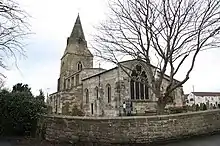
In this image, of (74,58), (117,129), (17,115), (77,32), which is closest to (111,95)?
(17,115)

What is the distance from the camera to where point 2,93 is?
13945 mm

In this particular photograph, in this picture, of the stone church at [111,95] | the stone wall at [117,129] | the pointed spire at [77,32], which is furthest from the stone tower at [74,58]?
the stone wall at [117,129]

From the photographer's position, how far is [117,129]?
35.0 ft

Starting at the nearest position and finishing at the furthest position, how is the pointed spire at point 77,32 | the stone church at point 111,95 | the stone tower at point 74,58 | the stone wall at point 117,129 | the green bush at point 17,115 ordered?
the stone wall at point 117,129, the green bush at point 17,115, the stone church at point 111,95, the stone tower at point 74,58, the pointed spire at point 77,32

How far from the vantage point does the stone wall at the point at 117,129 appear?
10.6 m

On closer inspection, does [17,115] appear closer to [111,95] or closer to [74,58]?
[111,95]

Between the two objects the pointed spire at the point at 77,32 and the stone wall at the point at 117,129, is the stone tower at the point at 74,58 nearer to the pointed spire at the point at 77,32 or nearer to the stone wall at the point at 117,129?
the pointed spire at the point at 77,32

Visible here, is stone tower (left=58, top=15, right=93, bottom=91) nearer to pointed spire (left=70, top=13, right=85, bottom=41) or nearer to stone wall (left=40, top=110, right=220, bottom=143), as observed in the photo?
pointed spire (left=70, top=13, right=85, bottom=41)

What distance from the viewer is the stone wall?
1062 cm

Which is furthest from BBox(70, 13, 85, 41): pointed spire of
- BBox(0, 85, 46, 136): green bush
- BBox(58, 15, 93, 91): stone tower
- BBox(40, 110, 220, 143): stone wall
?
BBox(40, 110, 220, 143): stone wall

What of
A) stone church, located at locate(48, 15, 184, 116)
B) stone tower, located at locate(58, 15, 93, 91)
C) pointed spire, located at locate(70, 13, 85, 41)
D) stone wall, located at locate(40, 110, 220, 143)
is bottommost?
stone wall, located at locate(40, 110, 220, 143)

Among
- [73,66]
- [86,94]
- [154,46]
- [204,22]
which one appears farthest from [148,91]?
[73,66]

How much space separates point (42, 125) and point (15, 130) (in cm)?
241

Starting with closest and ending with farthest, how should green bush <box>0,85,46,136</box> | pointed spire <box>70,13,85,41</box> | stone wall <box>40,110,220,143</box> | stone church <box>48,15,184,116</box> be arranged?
stone wall <box>40,110,220,143</box>, green bush <box>0,85,46,136</box>, stone church <box>48,15,184,116</box>, pointed spire <box>70,13,85,41</box>
